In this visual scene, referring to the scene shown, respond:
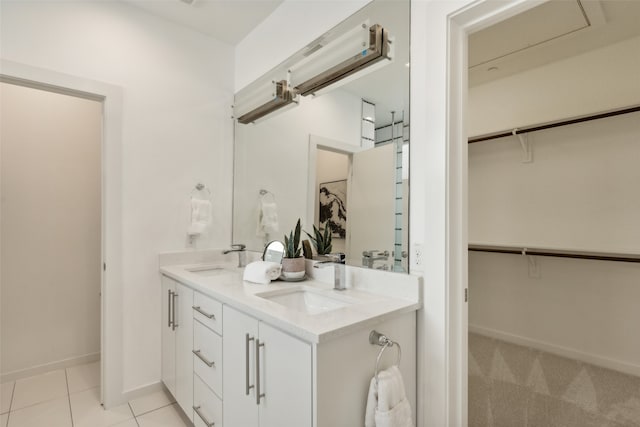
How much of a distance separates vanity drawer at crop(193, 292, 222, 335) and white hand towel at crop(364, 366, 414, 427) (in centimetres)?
76

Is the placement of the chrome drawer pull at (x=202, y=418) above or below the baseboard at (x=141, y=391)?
above

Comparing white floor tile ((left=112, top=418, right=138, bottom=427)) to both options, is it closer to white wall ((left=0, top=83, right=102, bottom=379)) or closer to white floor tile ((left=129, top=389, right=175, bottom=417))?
white floor tile ((left=129, top=389, right=175, bottom=417))

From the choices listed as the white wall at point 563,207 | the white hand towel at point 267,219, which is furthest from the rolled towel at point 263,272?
the white wall at point 563,207

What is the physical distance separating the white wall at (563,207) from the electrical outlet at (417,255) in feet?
6.25

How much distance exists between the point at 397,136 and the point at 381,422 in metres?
1.15

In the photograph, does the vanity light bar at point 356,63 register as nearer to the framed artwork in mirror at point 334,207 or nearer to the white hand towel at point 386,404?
the framed artwork in mirror at point 334,207

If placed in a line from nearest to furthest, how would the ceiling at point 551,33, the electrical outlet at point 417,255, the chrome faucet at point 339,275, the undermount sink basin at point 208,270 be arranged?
the electrical outlet at point 417,255, the chrome faucet at point 339,275, the ceiling at point 551,33, the undermount sink basin at point 208,270

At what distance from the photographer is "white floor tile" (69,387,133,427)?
1.88 metres

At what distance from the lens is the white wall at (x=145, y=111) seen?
1.89 meters

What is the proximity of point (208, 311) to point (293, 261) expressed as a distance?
502 mm

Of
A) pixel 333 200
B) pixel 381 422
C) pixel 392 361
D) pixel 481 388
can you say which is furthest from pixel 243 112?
pixel 481 388

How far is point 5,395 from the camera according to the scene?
214 centimetres

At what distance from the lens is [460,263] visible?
52.5 inches

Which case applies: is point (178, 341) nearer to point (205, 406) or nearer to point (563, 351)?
point (205, 406)
